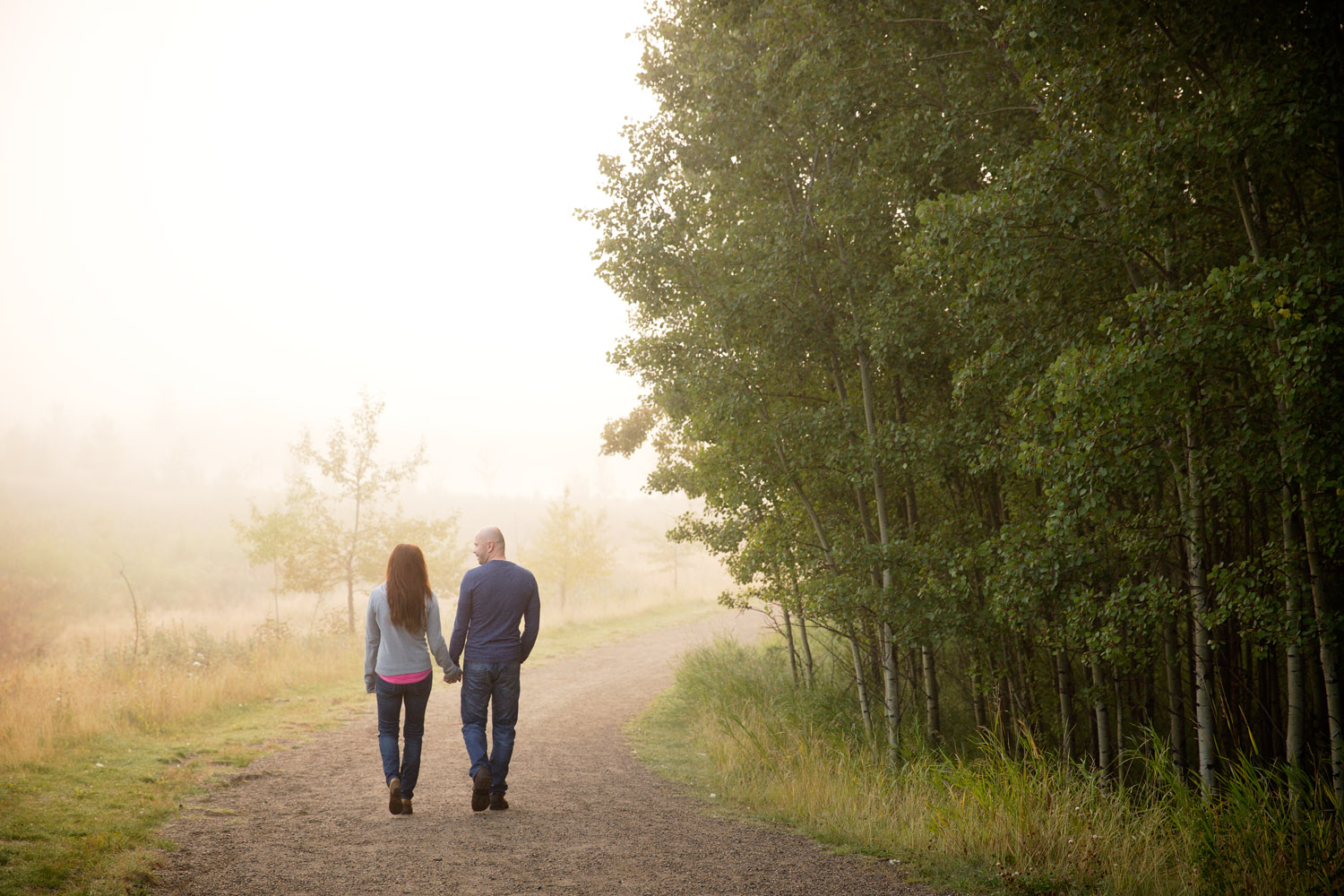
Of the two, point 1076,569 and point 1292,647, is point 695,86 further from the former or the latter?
point 1292,647

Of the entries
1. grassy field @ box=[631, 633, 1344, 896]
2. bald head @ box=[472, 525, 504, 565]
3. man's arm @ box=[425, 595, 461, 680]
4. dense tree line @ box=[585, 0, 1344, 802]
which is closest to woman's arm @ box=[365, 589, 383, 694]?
man's arm @ box=[425, 595, 461, 680]

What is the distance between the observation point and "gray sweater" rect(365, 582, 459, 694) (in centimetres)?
577

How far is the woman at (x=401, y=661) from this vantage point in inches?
226

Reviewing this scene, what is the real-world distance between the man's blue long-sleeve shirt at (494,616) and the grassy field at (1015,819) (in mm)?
2580

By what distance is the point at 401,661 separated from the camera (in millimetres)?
5777

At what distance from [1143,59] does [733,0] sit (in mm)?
3737

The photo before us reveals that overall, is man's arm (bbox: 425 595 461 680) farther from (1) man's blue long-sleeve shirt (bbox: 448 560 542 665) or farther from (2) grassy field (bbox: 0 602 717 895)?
(2) grassy field (bbox: 0 602 717 895)

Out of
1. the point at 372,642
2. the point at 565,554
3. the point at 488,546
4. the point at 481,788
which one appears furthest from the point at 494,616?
the point at 565,554

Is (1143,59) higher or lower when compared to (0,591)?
higher

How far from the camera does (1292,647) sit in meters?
4.88

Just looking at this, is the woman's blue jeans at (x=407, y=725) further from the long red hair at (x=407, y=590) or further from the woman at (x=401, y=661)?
the long red hair at (x=407, y=590)

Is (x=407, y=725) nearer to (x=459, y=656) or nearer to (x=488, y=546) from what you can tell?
(x=459, y=656)

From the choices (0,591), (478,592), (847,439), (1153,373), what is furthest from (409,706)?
(0,591)

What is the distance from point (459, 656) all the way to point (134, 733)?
204 inches
